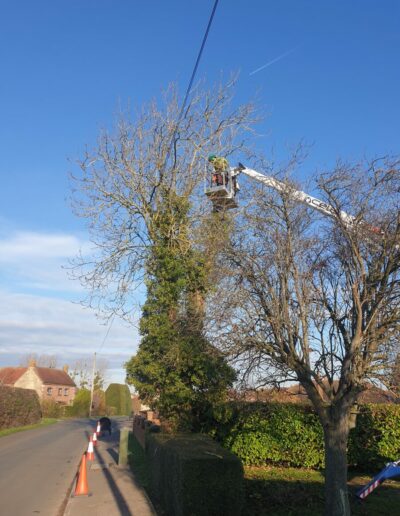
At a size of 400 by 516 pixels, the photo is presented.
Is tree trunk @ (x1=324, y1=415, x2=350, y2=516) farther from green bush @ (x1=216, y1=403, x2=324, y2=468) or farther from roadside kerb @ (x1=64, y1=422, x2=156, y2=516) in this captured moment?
green bush @ (x1=216, y1=403, x2=324, y2=468)

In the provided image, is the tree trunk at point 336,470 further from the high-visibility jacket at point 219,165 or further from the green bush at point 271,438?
the green bush at point 271,438

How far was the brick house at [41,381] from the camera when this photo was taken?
73938 millimetres

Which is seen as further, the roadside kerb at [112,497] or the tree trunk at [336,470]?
the roadside kerb at [112,497]

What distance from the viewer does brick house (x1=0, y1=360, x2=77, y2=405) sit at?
7394 cm

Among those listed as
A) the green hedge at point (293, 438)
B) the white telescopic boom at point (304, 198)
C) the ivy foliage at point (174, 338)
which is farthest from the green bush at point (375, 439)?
the white telescopic boom at point (304, 198)

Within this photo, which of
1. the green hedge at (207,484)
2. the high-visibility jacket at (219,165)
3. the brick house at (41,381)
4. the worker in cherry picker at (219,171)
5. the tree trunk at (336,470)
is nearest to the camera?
the green hedge at (207,484)

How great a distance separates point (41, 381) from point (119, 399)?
11.9 meters

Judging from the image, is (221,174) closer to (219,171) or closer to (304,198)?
(219,171)

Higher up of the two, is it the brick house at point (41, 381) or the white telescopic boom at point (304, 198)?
the brick house at point (41, 381)

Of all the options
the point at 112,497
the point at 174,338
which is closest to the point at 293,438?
the point at 174,338

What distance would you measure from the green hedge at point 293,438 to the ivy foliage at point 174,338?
1073 mm

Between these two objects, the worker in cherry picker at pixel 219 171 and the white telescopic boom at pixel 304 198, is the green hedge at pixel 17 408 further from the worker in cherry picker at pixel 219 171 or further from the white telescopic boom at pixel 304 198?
the white telescopic boom at pixel 304 198

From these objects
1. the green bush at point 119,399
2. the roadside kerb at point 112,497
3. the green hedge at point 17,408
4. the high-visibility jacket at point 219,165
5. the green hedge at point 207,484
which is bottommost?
the roadside kerb at point 112,497

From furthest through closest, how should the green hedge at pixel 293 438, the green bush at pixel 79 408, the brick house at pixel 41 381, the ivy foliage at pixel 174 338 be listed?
the brick house at pixel 41 381
the green bush at pixel 79 408
the green hedge at pixel 293 438
the ivy foliage at pixel 174 338
